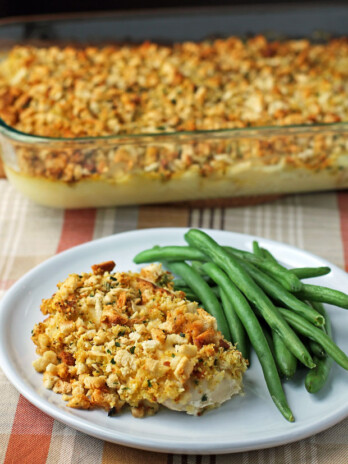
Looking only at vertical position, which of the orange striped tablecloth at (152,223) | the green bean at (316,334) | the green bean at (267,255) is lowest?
the orange striped tablecloth at (152,223)

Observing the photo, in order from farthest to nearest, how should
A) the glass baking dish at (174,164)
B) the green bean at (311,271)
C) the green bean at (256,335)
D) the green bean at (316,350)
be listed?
1. the glass baking dish at (174,164)
2. the green bean at (311,271)
3. the green bean at (316,350)
4. the green bean at (256,335)

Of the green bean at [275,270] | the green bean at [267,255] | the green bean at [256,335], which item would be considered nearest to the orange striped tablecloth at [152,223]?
the green bean at [267,255]

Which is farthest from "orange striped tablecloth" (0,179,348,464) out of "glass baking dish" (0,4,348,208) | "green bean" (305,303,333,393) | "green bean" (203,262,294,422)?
"green bean" (305,303,333,393)

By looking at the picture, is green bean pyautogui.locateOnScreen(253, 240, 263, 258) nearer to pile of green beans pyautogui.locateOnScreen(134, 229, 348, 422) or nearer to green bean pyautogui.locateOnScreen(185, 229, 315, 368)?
pile of green beans pyautogui.locateOnScreen(134, 229, 348, 422)

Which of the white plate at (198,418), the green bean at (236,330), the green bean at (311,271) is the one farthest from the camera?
the green bean at (311,271)

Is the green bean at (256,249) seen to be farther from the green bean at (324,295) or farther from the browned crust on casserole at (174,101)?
the browned crust on casserole at (174,101)

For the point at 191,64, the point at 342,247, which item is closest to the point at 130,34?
the point at 191,64

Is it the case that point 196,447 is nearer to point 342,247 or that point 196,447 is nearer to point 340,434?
point 340,434
